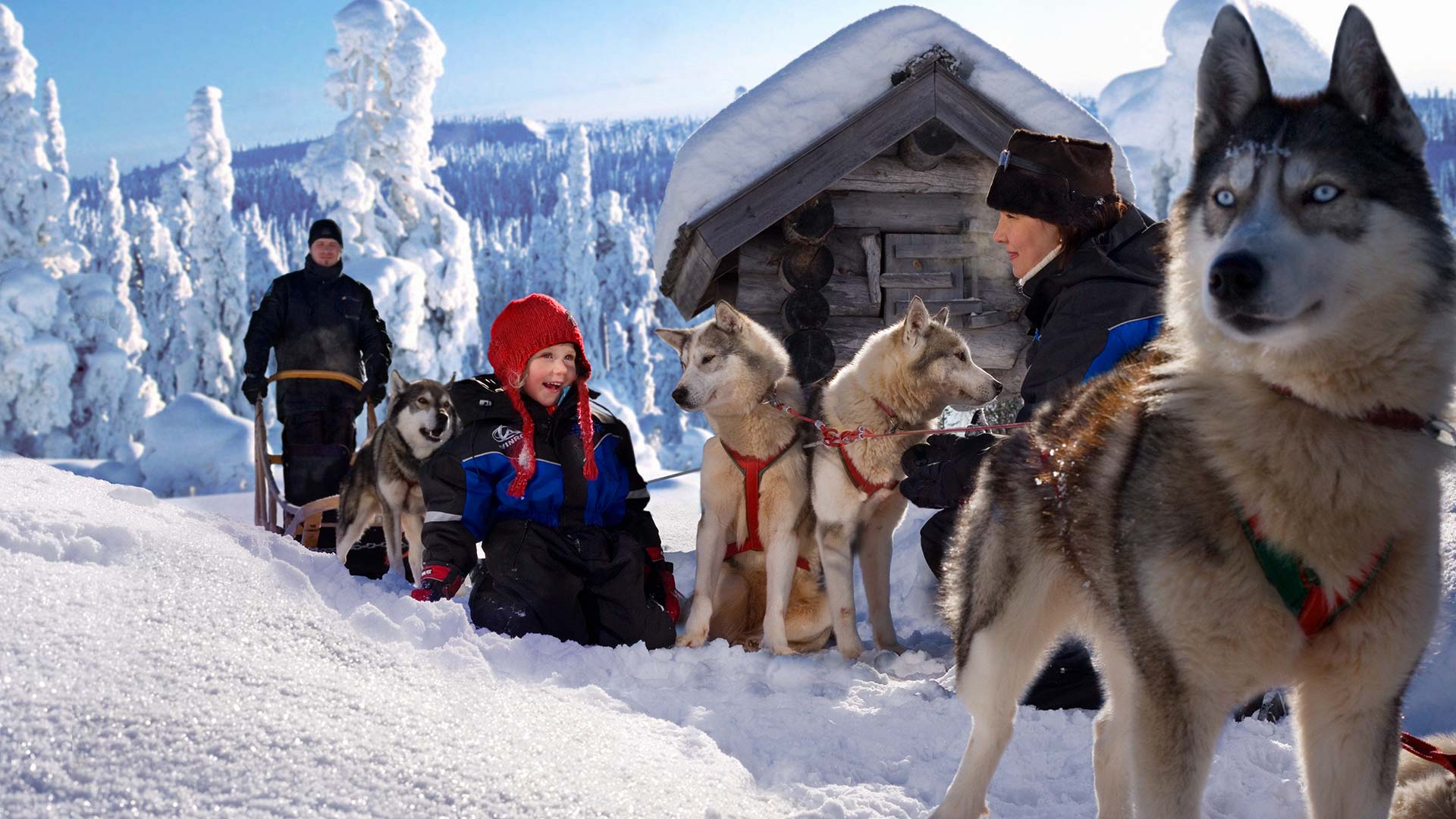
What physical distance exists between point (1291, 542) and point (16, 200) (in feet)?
103

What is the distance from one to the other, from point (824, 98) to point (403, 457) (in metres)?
3.73

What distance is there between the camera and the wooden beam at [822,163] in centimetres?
586

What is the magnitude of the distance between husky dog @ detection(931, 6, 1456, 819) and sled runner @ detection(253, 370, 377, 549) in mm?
6310

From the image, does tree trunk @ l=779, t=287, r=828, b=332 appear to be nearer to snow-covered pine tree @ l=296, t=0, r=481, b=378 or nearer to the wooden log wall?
the wooden log wall

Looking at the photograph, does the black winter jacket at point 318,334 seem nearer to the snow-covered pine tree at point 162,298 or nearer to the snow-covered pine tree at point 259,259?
the snow-covered pine tree at point 162,298

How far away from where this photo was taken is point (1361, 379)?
156 centimetres

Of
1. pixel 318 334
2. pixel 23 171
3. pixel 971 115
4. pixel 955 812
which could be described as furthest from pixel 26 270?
pixel 955 812

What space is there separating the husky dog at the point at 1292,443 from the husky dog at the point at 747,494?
2912 mm

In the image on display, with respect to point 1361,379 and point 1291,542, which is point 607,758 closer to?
point 1291,542

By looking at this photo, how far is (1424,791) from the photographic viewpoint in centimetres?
206

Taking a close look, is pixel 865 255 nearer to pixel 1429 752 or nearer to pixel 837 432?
pixel 837 432

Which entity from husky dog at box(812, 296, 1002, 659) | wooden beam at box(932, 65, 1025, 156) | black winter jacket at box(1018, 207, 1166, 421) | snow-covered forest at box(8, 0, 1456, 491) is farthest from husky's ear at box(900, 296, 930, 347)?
snow-covered forest at box(8, 0, 1456, 491)

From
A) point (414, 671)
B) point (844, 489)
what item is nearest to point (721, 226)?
point (844, 489)

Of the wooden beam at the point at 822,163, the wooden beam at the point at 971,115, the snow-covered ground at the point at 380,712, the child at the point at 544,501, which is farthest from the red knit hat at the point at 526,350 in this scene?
the wooden beam at the point at 971,115
